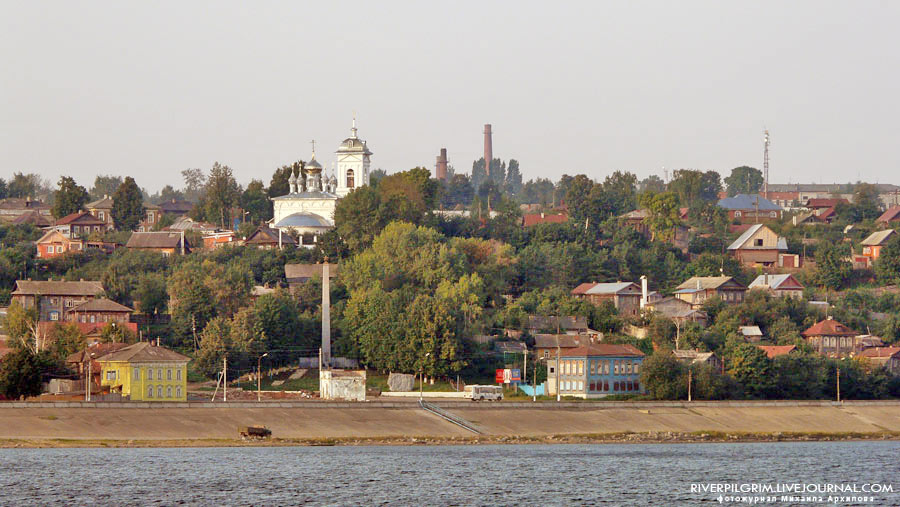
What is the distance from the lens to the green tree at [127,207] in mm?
146375

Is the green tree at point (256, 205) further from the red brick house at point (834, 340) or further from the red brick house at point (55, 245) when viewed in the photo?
the red brick house at point (834, 340)

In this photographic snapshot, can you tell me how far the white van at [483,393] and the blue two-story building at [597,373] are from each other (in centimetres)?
632

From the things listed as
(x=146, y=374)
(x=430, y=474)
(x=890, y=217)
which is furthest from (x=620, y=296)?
(x=430, y=474)

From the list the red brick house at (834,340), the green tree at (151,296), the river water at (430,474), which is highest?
the green tree at (151,296)

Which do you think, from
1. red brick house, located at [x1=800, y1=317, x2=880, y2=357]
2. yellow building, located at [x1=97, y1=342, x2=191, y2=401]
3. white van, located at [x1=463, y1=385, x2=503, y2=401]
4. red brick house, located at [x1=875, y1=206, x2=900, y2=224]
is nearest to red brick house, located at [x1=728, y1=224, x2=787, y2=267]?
red brick house, located at [x1=875, y1=206, x2=900, y2=224]

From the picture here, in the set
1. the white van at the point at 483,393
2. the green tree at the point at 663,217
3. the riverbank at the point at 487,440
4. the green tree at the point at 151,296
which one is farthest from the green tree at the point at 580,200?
the riverbank at the point at 487,440

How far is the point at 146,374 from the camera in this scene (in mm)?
89188

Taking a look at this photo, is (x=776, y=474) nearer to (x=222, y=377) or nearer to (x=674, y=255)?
(x=222, y=377)

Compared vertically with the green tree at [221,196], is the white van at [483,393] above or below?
below

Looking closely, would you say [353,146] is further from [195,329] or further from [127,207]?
[195,329]

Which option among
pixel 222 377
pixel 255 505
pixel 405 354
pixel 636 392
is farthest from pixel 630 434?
pixel 255 505

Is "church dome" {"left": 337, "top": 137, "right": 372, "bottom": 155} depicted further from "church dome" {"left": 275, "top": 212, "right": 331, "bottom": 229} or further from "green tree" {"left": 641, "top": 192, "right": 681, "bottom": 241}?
"green tree" {"left": 641, "top": 192, "right": 681, "bottom": 241}

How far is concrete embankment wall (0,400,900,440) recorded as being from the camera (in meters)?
75.9

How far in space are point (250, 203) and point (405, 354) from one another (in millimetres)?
53119
